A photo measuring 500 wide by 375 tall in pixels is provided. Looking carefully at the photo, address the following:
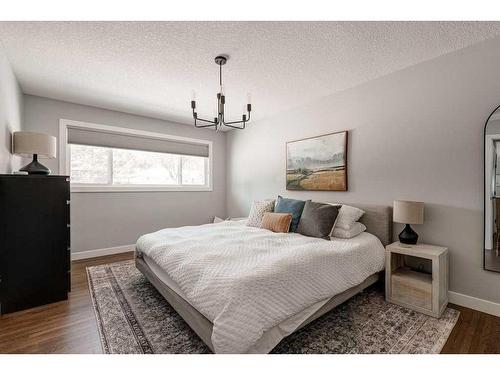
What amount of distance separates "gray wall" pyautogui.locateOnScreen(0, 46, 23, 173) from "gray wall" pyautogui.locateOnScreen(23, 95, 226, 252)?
0.48 meters

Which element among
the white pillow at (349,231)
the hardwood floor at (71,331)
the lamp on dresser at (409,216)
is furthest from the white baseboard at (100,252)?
the lamp on dresser at (409,216)

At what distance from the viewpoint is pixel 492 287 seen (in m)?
2.04

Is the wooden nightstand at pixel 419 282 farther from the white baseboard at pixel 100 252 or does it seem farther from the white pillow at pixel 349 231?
the white baseboard at pixel 100 252

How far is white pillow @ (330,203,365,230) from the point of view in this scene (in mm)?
2602

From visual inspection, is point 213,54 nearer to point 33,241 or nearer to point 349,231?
point 349,231

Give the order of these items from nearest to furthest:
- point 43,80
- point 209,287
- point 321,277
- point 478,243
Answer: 1. point 209,287
2. point 321,277
3. point 478,243
4. point 43,80

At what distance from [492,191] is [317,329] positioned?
1.91 metres

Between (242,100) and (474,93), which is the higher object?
(242,100)

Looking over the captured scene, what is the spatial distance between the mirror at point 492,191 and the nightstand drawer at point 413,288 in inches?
20.7

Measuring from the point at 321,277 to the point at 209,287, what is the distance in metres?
0.88
